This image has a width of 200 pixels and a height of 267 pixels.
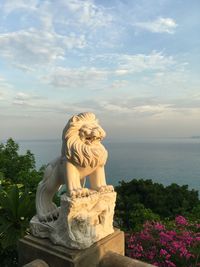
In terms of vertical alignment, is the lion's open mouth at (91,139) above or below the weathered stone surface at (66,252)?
above

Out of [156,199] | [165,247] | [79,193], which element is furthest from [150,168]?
[79,193]

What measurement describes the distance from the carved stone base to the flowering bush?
6.15ft

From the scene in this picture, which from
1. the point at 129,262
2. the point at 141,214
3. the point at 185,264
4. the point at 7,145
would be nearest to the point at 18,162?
the point at 7,145

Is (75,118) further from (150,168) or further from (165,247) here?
(150,168)

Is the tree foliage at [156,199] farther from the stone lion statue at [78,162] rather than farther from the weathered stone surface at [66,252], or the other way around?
the stone lion statue at [78,162]

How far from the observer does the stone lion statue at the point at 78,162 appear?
11.2 ft

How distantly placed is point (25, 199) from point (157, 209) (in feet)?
25.7

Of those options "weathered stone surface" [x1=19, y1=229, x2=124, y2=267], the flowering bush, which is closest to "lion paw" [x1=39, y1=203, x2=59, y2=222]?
"weathered stone surface" [x1=19, y1=229, x2=124, y2=267]

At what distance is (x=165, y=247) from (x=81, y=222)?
8.72 feet

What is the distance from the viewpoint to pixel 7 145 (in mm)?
12680

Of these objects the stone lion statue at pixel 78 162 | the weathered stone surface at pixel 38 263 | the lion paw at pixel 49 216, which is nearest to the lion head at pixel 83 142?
the stone lion statue at pixel 78 162

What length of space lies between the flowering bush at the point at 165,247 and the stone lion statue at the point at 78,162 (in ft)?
7.04

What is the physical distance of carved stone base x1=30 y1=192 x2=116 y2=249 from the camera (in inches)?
128

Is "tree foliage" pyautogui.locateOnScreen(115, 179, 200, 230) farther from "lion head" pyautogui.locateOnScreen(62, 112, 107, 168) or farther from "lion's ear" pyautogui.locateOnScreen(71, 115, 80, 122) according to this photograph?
"lion's ear" pyautogui.locateOnScreen(71, 115, 80, 122)
